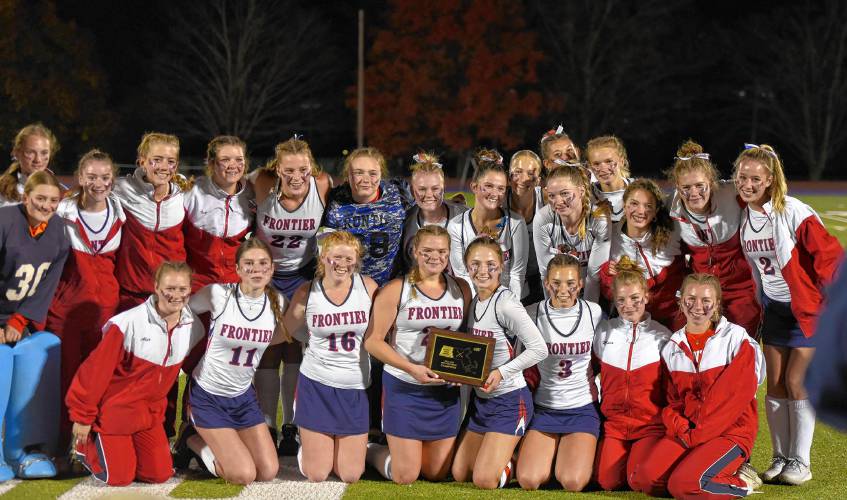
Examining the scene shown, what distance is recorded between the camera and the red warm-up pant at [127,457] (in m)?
4.29

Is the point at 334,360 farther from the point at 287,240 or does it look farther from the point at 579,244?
the point at 579,244

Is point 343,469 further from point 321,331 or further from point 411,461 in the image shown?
point 321,331

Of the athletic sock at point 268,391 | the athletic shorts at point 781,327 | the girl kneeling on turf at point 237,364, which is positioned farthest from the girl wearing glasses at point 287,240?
the athletic shorts at point 781,327

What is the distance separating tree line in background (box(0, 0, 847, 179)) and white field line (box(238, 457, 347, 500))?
2558cm

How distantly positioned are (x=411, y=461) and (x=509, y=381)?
61 centimetres

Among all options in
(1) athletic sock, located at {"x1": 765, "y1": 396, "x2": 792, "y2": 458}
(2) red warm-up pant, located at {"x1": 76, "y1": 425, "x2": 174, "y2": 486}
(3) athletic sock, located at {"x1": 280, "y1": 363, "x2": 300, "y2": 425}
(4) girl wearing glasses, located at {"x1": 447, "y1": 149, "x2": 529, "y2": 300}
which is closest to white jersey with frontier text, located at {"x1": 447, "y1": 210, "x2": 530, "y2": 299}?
(4) girl wearing glasses, located at {"x1": 447, "y1": 149, "x2": 529, "y2": 300}

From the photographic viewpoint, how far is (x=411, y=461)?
4.47m

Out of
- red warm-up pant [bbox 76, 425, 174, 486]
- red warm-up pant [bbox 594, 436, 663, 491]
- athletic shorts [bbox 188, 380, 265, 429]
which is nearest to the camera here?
red warm-up pant [bbox 76, 425, 174, 486]

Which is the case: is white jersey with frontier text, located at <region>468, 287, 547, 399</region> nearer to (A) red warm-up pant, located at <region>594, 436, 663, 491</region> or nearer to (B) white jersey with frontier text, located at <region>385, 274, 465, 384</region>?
(B) white jersey with frontier text, located at <region>385, 274, 465, 384</region>

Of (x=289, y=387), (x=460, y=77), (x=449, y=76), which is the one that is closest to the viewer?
(x=289, y=387)

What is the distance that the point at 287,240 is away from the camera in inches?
198

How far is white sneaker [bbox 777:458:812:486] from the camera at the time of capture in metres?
4.41

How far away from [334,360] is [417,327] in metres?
0.44

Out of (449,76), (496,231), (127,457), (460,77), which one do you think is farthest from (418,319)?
(460,77)
